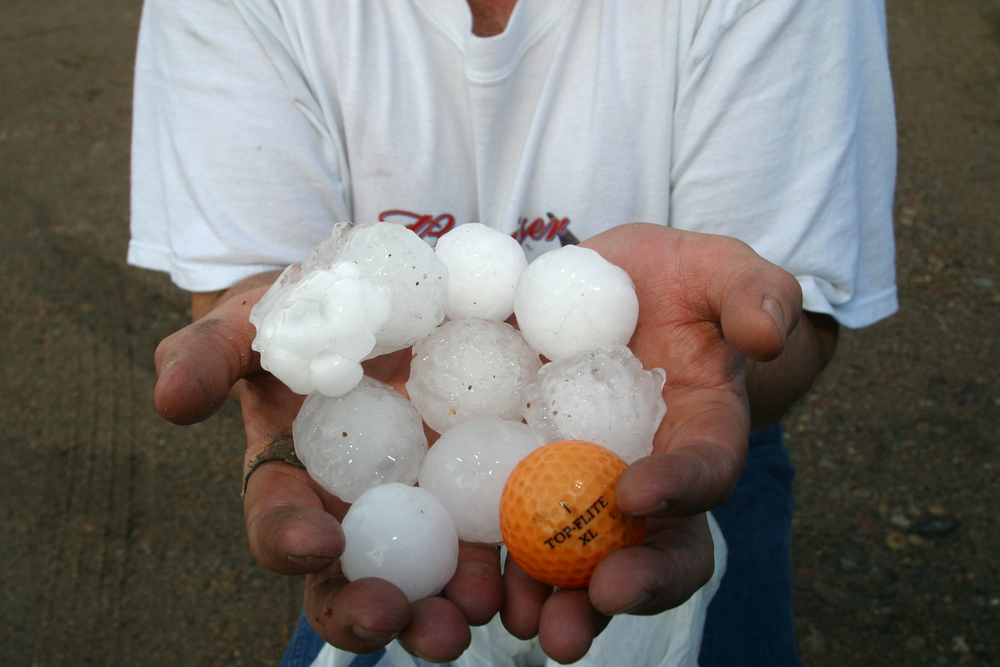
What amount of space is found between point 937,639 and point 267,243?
2.18 meters

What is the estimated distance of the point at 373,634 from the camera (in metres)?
0.91

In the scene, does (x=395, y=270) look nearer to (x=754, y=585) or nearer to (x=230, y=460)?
(x=754, y=585)

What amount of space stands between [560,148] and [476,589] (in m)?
0.95

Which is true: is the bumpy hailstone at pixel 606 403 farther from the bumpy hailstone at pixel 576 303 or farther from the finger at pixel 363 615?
the finger at pixel 363 615

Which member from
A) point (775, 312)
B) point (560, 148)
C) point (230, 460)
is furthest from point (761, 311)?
point (230, 460)

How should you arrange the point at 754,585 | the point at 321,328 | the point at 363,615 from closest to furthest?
1. the point at 363,615
2. the point at 321,328
3. the point at 754,585

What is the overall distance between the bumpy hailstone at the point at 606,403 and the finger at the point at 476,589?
0.84 feet

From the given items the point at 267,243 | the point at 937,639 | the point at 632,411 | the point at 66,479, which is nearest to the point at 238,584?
the point at 66,479

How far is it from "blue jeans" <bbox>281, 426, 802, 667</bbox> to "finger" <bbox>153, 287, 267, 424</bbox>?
0.72 m

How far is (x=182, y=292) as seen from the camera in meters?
3.39

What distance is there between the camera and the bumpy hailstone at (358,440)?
1197 mm

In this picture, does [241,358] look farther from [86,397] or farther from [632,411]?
[86,397]

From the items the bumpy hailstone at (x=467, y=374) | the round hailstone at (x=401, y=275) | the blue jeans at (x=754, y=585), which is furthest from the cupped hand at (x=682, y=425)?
the blue jeans at (x=754, y=585)

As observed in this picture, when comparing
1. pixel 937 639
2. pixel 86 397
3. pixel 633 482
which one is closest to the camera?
pixel 633 482
